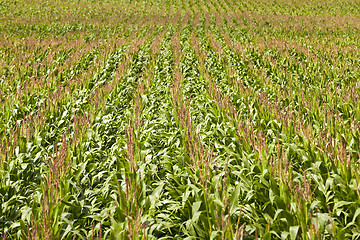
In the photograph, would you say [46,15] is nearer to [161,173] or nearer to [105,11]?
[105,11]

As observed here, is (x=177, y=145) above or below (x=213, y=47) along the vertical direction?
below

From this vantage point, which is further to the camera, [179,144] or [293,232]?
[179,144]

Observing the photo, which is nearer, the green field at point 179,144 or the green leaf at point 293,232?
the green leaf at point 293,232

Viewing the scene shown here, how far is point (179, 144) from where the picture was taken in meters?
4.43

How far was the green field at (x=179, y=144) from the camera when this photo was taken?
262cm

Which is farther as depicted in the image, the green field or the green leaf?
the green field

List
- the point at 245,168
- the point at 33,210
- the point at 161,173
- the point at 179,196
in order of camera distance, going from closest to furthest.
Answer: the point at 33,210 → the point at 179,196 → the point at 245,168 → the point at 161,173

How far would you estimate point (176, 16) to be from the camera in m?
25.7

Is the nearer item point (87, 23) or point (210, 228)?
point (210, 228)

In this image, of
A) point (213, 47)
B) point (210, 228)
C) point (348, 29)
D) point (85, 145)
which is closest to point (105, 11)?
point (213, 47)

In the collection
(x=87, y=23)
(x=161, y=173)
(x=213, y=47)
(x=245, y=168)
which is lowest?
(x=161, y=173)

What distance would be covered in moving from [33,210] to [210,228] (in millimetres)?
1634

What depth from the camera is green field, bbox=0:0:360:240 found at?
2.62m

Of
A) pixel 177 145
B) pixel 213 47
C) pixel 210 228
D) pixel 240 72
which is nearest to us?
pixel 210 228
